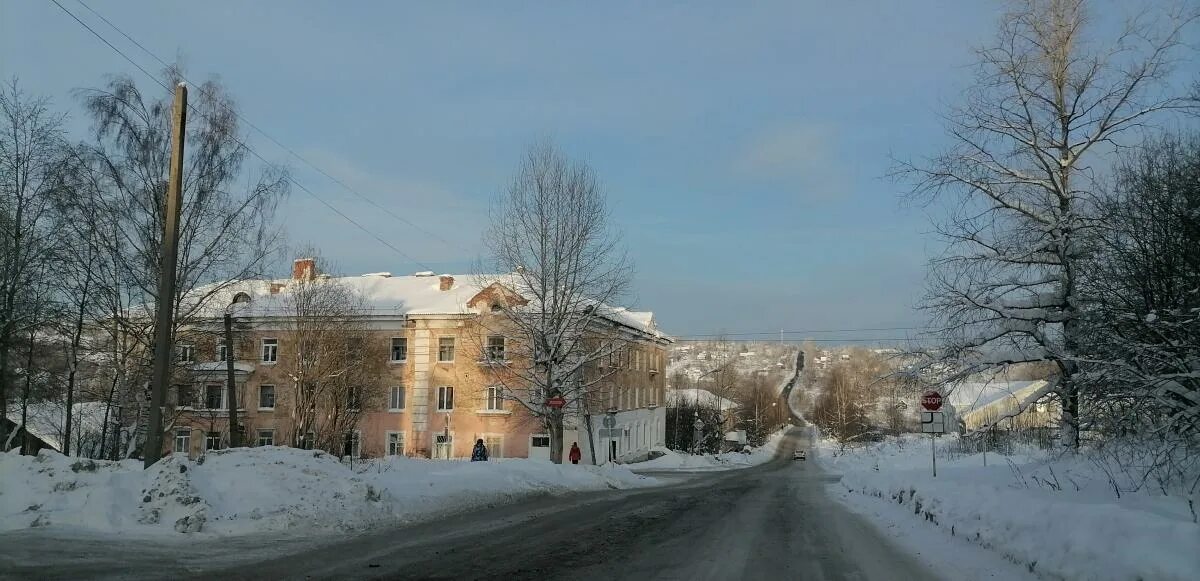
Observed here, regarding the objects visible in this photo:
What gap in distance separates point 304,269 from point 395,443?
12298 millimetres

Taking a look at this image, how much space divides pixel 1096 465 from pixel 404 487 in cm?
1222

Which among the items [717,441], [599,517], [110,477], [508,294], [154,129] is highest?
[154,129]

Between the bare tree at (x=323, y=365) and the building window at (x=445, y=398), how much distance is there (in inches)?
208

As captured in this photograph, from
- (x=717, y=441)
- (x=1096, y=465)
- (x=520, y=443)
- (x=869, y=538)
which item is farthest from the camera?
(x=717, y=441)

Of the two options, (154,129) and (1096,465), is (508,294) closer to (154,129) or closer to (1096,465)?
(154,129)

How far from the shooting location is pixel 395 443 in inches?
1811

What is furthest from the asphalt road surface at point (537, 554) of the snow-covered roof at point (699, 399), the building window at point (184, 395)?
the snow-covered roof at point (699, 399)

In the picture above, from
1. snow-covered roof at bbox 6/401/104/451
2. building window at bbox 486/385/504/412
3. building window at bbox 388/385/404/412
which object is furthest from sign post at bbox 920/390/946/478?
building window at bbox 388/385/404/412

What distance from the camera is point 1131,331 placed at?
9695 mm

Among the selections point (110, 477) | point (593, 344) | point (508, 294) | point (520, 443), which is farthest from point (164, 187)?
point (520, 443)

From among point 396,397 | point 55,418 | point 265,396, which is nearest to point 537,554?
point 55,418

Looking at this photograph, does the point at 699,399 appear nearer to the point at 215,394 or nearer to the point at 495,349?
the point at 215,394

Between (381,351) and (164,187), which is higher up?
(164,187)

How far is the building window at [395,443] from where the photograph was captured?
45781 mm
